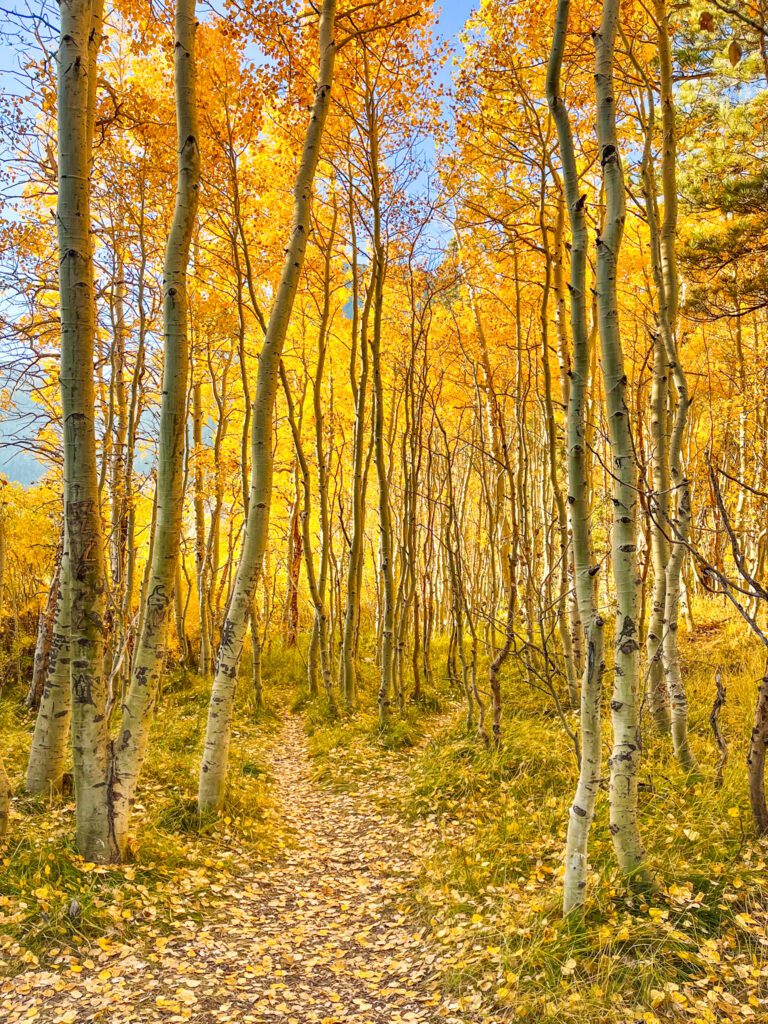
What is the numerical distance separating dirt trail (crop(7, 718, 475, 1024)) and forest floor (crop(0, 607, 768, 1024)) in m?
0.01

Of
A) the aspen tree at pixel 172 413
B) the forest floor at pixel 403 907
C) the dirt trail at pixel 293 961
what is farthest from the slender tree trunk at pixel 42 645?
the dirt trail at pixel 293 961

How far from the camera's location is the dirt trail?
9.66ft

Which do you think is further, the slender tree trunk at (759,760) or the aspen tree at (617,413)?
the slender tree trunk at (759,760)

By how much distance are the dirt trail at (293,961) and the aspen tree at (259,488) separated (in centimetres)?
103

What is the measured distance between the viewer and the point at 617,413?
9.71 feet

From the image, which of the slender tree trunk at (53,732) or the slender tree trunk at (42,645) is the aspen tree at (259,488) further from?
the slender tree trunk at (42,645)

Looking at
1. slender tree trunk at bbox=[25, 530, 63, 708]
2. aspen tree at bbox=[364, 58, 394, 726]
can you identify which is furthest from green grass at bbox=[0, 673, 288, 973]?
slender tree trunk at bbox=[25, 530, 63, 708]

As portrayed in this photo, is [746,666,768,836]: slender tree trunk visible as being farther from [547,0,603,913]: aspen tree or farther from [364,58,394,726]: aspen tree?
[364,58,394,726]: aspen tree

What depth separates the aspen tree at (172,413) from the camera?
4.11 m

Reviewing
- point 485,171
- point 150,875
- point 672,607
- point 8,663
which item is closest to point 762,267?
point 485,171

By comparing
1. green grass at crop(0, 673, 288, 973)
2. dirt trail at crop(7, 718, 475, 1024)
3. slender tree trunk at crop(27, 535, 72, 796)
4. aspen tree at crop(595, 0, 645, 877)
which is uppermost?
aspen tree at crop(595, 0, 645, 877)

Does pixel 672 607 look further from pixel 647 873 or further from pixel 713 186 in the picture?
pixel 713 186

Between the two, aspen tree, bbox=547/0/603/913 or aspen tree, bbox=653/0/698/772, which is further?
aspen tree, bbox=653/0/698/772

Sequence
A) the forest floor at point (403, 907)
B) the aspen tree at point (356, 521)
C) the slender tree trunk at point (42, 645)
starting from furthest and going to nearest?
1. the slender tree trunk at point (42, 645)
2. the aspen tree at point (356, 521)
3. the forest floor at point (403, 907)
